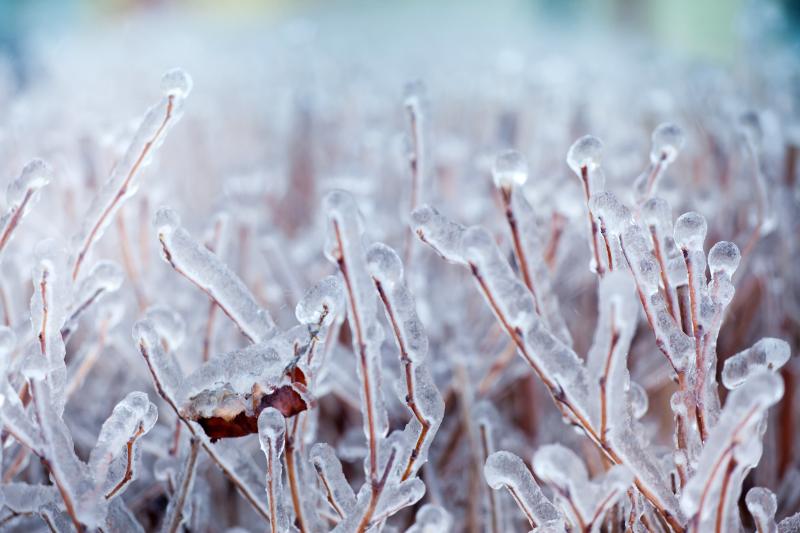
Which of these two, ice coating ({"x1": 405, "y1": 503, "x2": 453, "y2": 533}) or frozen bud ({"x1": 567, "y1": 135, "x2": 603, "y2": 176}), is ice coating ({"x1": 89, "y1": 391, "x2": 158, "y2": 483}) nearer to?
ice coating ({"x1": 405, "y1": 503, "x2": 453, "y2": 533})

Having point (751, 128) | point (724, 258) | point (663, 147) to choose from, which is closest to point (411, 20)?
Result: point (751, 128)

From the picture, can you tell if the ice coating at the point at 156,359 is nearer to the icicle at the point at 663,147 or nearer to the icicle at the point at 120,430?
the icicle at the point at 120,430

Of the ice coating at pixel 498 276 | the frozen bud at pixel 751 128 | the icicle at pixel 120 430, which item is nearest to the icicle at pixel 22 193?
the icicle at pixel 120 430

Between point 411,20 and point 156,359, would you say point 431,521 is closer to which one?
point 156,359

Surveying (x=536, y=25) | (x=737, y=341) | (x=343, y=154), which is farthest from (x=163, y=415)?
(x=536, y=25)

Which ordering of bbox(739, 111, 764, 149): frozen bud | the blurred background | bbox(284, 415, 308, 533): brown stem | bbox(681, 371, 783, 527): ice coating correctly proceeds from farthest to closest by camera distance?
the blurred background → bbox(739, 111, 764, 149): frozen bud → bbox(284, 415, 308, 533): brown stem → bbox(681, 371, 783, 527): ice coating

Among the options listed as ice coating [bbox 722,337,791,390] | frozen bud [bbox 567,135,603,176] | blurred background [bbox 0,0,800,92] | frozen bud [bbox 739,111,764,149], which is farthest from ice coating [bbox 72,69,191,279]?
blurred background [bbox 0,0,800,92]

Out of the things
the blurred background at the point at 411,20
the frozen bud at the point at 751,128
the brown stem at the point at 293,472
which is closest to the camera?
the brown stem at the point at 293,472

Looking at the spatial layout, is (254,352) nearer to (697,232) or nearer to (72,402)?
(697,232)
